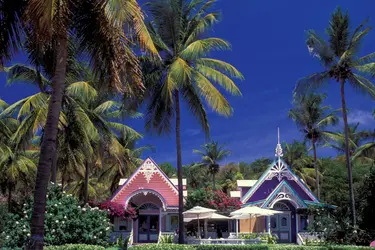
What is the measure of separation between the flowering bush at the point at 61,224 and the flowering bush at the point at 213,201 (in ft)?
36.8

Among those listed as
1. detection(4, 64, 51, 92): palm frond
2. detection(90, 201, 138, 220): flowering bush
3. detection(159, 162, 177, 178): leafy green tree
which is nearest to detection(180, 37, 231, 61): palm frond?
detection(4, 64, 51, 92): palm frond

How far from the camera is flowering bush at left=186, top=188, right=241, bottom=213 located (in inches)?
1288

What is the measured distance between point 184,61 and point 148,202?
16.9 m

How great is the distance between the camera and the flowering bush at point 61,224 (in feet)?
66.1

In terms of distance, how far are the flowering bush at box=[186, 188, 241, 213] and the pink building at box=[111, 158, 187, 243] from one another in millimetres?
1718

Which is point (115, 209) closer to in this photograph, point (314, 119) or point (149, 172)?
point (149, 172)

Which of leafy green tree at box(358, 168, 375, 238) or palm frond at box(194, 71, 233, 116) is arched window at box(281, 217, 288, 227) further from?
palm frond at box(194, 71, 233, 116)

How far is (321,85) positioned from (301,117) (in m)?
10.9

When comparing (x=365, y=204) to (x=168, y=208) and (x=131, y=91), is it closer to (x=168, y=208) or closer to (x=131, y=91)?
(x=168, y=208)

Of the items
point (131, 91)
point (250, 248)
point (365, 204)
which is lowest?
point (250, 248)

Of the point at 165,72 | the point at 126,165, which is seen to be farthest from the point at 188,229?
the point at 165,72

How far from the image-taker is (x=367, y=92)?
28.6 metres

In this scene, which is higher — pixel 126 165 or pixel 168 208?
pixel 126 165

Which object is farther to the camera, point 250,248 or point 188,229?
point 188,229
